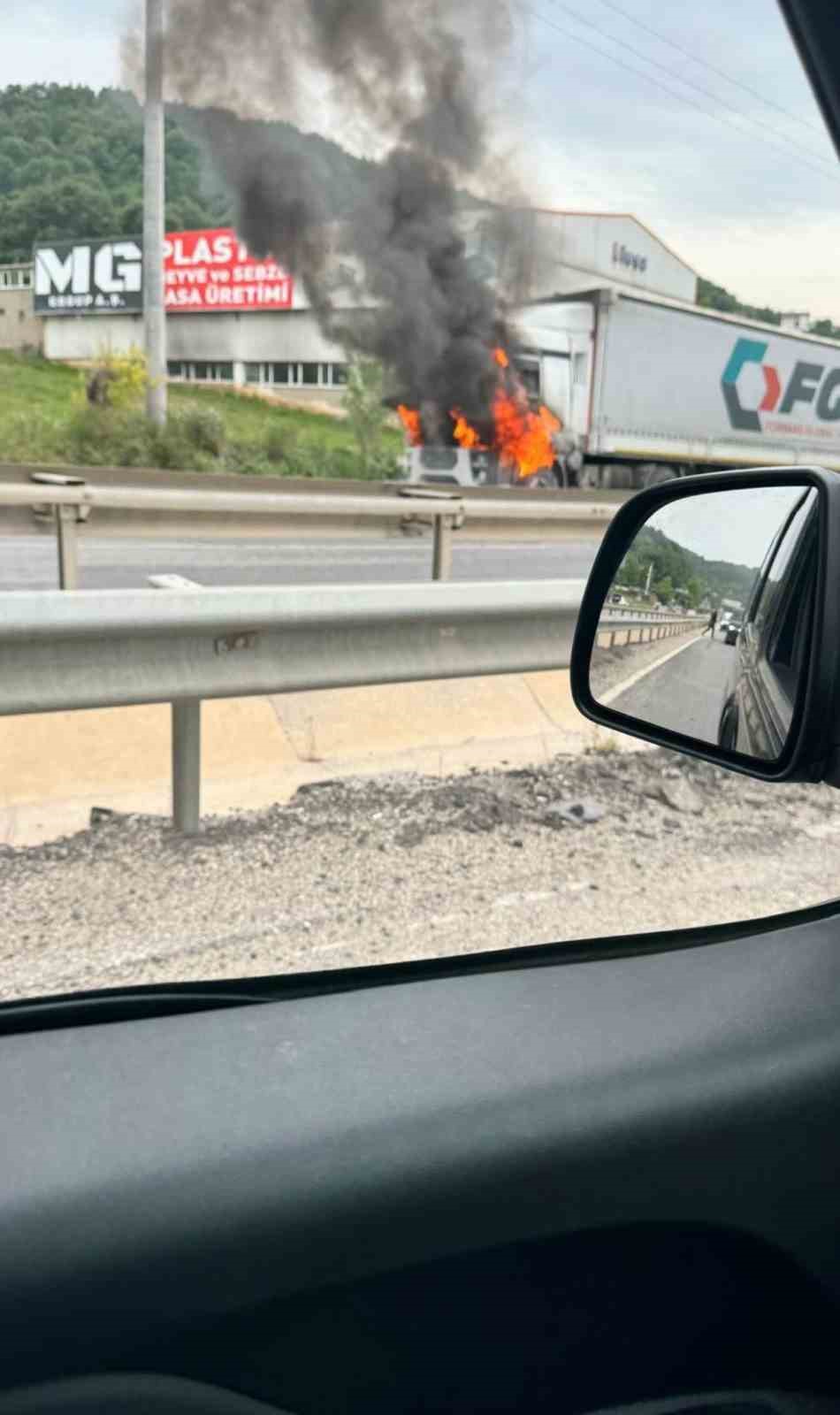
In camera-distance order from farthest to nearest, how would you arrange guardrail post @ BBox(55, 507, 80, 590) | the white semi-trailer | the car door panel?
the white semi-trailer
guardrail post @ BBox(55, 507, 80, 590)
the car door panel

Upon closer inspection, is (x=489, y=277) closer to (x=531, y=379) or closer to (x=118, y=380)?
(x=531, y=379)

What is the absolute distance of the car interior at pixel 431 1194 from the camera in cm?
139

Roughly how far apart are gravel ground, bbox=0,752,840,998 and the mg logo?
21.8m

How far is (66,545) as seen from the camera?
9742 millimetres

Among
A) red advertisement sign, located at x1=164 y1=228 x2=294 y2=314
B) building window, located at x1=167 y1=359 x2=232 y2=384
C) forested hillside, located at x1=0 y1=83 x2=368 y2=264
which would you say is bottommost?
building window, located at x1=167 y1=359 x2=232 y2=384

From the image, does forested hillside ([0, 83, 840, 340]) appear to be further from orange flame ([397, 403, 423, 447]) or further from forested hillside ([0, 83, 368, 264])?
orange flame ([397, 403, 423, 447])

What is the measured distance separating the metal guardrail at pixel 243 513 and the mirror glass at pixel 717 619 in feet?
26.1

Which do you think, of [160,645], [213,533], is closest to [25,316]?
[160,645]

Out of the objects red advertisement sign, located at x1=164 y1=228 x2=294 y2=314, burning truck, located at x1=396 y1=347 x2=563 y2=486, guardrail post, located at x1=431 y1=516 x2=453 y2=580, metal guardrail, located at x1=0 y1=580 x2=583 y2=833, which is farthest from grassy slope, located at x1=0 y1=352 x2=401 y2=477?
guardrail post, located at x1=431 y1=516 x2=453 y2=580

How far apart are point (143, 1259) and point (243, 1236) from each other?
104mm

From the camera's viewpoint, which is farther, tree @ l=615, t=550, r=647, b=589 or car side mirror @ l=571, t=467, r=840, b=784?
tree @ l=615, t=550, r=647, b=589

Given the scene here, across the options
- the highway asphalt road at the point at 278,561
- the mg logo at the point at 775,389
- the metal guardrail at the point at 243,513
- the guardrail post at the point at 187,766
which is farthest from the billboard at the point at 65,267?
the mg logo at the point at 775,389

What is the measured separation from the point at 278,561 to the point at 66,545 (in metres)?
3.87

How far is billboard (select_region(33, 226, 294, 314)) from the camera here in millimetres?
3152
